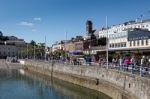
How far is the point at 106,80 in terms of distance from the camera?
3672 cm

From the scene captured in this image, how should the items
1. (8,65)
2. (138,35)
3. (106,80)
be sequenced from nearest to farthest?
(106,80), (138,35), (8,65)

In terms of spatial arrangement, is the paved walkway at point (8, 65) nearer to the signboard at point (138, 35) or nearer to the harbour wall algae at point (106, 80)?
the signboard at point (138, 35)

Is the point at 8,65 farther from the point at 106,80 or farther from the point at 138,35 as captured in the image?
the point at 106,80

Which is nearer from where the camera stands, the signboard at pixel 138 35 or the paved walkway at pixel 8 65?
the signboard at pixel 138 35

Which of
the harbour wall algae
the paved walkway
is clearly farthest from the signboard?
the paved walkway

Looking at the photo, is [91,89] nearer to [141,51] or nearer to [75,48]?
[141,51]

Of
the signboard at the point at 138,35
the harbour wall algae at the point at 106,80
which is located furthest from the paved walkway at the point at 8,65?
the harbour wall algae at the point at 106,80

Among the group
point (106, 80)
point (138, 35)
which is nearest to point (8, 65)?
point (138, 35)

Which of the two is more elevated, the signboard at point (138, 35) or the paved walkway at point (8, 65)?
the signboard at point (138, 35)

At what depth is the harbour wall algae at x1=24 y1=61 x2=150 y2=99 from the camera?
82.5 feet

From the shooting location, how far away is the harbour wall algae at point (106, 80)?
2514 cm

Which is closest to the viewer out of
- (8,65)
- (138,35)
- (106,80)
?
(106,80)

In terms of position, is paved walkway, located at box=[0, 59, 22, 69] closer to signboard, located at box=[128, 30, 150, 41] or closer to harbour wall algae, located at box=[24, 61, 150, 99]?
signboard, located at box=[128, 30, 150, 41]

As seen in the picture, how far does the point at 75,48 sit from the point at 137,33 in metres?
59.5
